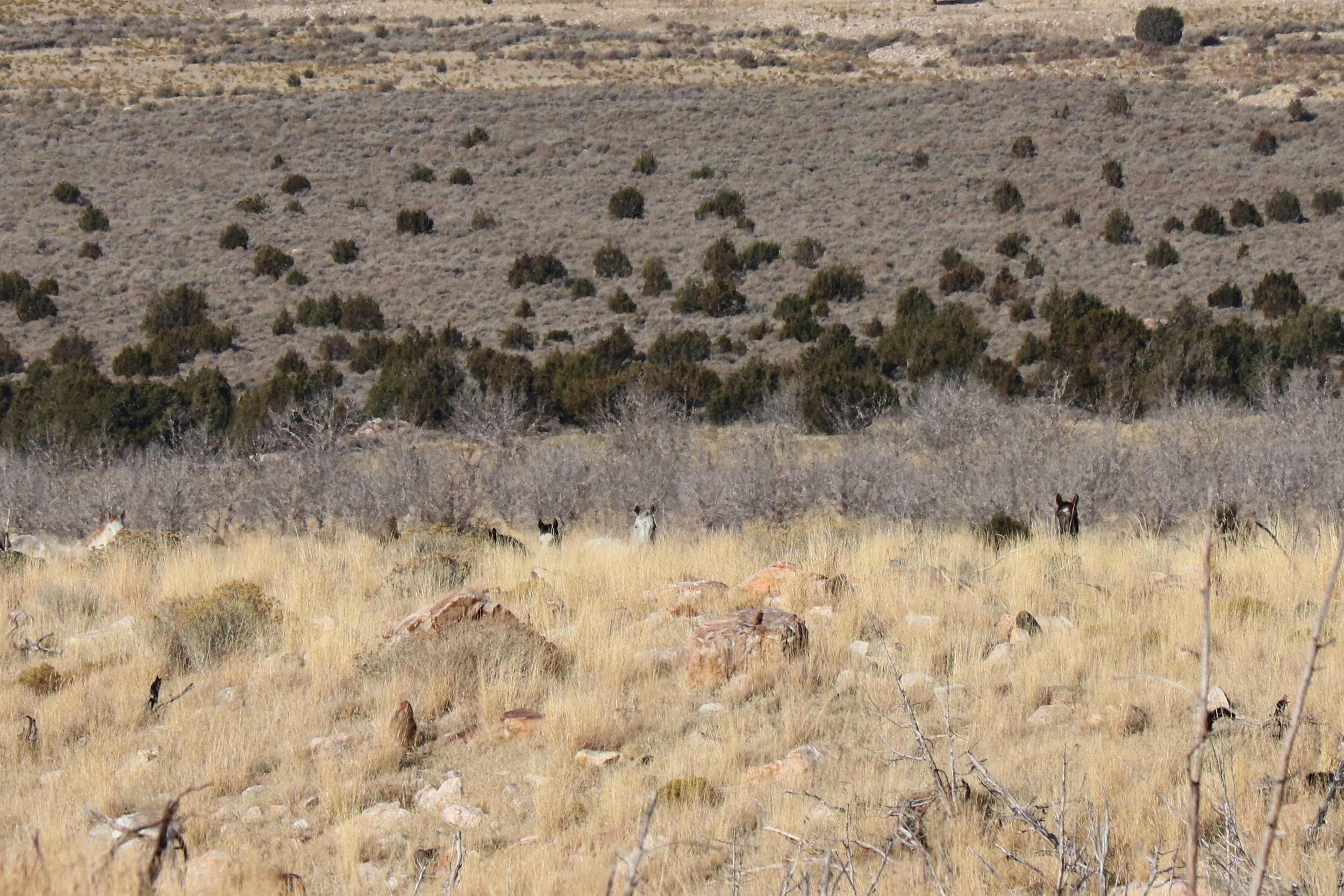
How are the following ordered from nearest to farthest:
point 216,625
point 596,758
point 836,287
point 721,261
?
point 596,758, point 216,625, point 836,287, point 721,261

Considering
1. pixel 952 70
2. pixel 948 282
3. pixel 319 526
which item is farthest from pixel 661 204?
pixel 319 526

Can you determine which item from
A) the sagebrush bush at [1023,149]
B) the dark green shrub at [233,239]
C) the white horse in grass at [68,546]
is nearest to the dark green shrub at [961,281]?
the sagebrush bush at [1023,149]

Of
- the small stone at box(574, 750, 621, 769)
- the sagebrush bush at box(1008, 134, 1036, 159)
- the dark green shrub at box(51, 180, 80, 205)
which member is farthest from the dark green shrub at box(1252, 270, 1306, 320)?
the dark green shrub at box(51, 180, 80, 205)

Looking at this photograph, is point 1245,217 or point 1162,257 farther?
point 1245,217

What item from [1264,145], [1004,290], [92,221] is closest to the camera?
[1004,290]

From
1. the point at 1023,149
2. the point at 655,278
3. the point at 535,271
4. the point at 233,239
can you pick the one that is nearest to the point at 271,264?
the point at 233,239

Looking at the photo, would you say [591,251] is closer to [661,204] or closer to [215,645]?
[661,204]

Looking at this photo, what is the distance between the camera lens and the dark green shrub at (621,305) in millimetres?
27969

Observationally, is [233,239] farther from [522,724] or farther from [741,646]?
[522,724]

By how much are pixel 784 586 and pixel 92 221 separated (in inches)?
1268

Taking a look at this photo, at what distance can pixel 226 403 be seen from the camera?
2292cm

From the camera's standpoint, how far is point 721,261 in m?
29.6

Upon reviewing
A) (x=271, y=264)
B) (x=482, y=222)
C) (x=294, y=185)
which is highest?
(x=294, y=185)

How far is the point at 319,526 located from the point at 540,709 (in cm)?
807
